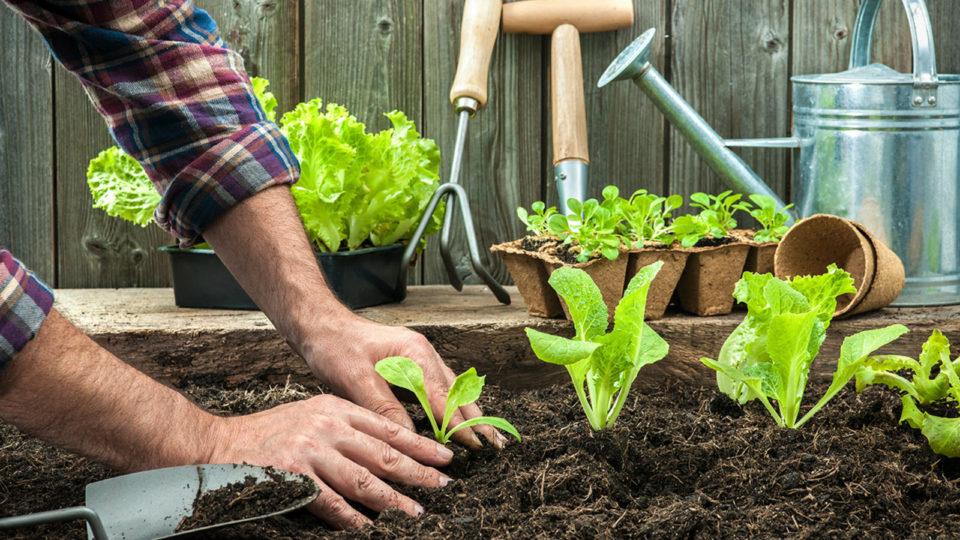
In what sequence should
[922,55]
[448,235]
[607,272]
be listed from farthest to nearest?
[448,235] → [922,55] → [607,272]

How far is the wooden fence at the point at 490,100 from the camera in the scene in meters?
1.80

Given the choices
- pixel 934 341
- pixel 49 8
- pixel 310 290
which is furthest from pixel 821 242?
pixel 49 8

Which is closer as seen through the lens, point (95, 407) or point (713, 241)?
point (95, 407)

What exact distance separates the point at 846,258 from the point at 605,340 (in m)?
0.68

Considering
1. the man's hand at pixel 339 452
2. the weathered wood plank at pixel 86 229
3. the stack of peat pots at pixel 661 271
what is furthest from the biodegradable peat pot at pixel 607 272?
the weathered wood plank at pixel 86 229

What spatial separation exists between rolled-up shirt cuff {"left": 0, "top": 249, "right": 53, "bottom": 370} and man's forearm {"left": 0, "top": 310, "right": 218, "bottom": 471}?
0.4 inches

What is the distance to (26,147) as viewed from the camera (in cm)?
178

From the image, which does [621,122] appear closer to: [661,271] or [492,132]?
[492,132]

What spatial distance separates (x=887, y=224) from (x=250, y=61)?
128 centimetres

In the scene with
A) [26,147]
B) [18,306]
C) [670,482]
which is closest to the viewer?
[18,306]

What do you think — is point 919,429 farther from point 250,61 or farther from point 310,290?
point 250,61

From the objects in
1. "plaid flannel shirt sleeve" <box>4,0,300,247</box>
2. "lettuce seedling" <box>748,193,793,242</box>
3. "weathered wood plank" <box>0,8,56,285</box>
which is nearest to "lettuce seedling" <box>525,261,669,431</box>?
"plaid flannel shirt sleeve" <box>4,0,300,247</box>

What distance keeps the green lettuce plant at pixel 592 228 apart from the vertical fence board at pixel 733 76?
62 cm

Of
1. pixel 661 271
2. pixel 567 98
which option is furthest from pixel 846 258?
pixel 567 98
